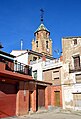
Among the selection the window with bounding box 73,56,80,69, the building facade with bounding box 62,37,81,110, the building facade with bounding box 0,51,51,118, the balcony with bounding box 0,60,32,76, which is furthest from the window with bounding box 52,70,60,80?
the balcony with bounding box 0,60,32,76

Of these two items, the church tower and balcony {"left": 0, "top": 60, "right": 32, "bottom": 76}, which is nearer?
balcony {"left": 0, "top": 60, "right": 32, "bottom": 76}

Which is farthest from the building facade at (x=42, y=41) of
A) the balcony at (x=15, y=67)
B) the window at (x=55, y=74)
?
the balcony at (x=15, y=67)

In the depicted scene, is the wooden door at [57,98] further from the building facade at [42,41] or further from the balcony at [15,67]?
the building facade at [42,41]

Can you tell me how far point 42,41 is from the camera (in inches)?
1750

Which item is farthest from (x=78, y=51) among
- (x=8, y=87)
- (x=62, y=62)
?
(x=8, y=87)

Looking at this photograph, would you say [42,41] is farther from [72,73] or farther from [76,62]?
[72,73]

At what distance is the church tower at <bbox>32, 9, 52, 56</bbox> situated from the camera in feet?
144

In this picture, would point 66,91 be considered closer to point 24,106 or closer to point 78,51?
point 78,51

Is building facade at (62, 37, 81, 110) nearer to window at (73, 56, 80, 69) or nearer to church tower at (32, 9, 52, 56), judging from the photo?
window at (73, 56, 80, 69)

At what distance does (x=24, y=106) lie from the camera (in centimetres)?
1883

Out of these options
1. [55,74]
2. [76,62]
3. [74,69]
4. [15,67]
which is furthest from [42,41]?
[15,67]

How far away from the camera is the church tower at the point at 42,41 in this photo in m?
44.0

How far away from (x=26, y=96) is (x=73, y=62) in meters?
9.51

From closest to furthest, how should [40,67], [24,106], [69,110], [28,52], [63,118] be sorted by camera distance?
[63,118], [24,106], [69,110], [40,67], [28,52]
